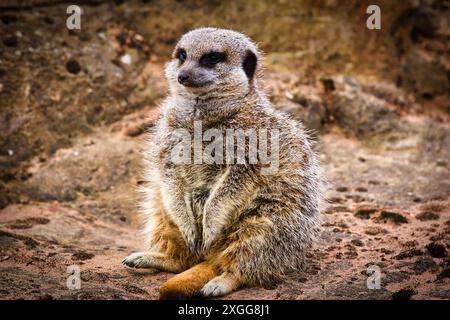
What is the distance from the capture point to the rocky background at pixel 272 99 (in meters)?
4.00

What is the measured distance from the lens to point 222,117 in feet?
13.1

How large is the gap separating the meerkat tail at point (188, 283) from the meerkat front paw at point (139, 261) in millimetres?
365

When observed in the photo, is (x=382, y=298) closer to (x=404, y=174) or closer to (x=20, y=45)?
(x=404, y=174)

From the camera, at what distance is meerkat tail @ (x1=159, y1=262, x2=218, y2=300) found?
136 inches

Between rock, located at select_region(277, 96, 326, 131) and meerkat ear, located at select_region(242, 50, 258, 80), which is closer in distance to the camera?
meerkat ear, located at select_region(242, 50, 258, 80)

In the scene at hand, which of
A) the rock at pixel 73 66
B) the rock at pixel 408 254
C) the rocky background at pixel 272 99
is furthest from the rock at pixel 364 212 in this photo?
the rock at pixel 73 66

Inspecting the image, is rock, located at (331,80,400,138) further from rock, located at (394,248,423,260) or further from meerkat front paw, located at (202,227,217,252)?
meerkat front paw, located at (202,227,217,252)

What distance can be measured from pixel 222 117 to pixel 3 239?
1.93 metres

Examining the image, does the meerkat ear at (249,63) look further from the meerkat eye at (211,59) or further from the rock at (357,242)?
the rock at (357,242)

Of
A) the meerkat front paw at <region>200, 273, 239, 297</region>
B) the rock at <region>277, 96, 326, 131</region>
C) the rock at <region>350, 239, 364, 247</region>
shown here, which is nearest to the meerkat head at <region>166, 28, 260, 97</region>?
the meerkat front paw at <region>200, 273, 239, 297</region>

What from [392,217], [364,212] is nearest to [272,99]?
[364,212]

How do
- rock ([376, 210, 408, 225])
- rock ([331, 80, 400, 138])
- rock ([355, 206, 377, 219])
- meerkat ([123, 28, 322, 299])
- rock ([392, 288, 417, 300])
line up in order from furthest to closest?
rock ([331, 80, 400, 138]) < rock ([355, 206, 377, 219]) < rock ([376, 210, 408, 225]) < meerkat ([123, 28, 322, 299]) < rock ([392, 288, 417, 300])

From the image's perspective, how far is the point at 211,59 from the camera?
4098 millimetres

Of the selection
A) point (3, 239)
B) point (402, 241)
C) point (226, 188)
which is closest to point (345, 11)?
point (402, 241)
